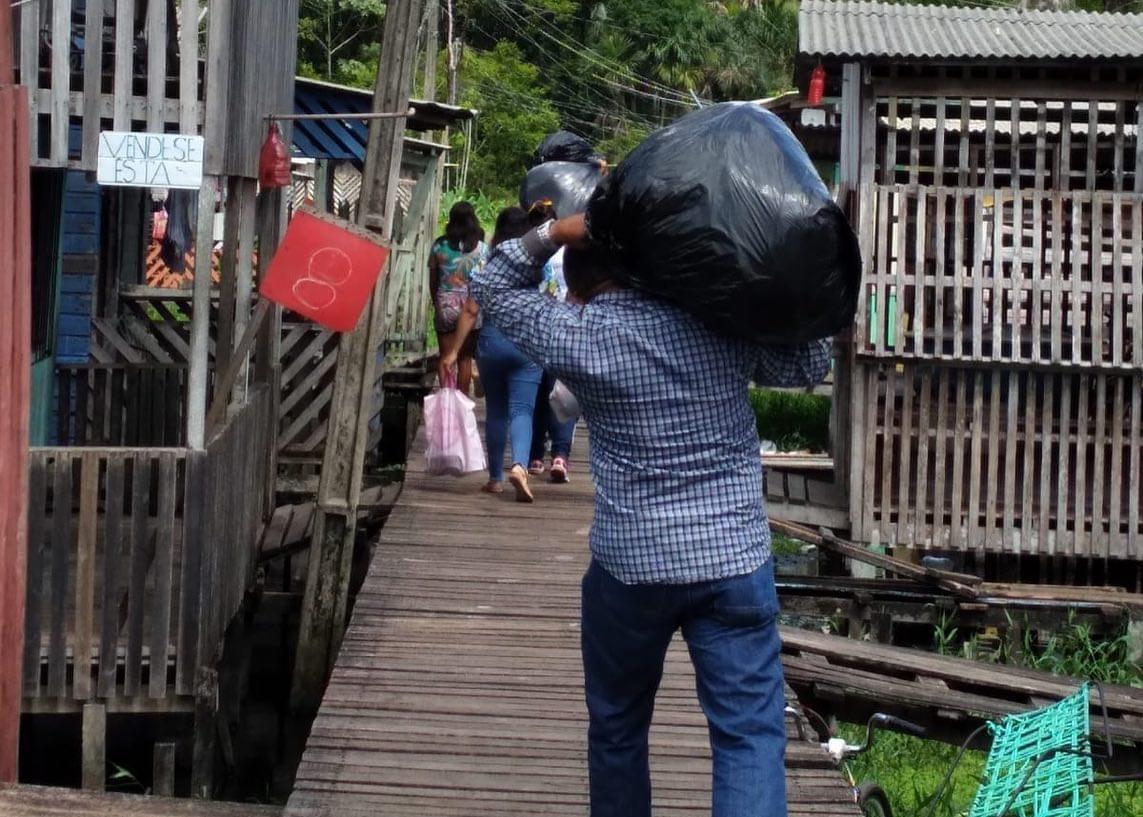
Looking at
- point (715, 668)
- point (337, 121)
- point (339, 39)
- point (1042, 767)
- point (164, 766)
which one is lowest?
point (164, 766)

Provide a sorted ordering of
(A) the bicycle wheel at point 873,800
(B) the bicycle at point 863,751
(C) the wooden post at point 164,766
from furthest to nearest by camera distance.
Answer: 1. (C) the wooden post at point 164,766
2. (A) the bicycle wheel at point 873,800
3. (B) the bicycle at point 863,751

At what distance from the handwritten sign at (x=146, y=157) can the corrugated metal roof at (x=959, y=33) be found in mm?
5080

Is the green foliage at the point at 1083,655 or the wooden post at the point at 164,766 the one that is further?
the green foliage at the point at 1083,655

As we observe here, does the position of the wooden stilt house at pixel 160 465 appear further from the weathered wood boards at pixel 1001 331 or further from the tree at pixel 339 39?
the tree at pixel 339 39

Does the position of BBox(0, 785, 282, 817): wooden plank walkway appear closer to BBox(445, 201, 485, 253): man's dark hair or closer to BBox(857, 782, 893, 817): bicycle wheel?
BBox(857, 782, 893, 817): bicycle wheel

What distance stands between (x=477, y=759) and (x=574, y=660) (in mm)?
1212

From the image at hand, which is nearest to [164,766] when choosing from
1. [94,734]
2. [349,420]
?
[94,734]

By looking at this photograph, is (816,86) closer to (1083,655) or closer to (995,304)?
(995,304)

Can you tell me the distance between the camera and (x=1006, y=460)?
10.7 metres

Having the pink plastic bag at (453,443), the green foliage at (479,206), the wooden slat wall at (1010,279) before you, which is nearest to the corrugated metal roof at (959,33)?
the wooden slat wall at (1010,279)

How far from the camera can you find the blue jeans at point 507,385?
8.51m

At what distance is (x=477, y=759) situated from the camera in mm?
5086

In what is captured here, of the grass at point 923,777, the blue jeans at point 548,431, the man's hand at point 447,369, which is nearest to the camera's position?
the grass at point 923,777

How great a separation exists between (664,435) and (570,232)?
556mm
